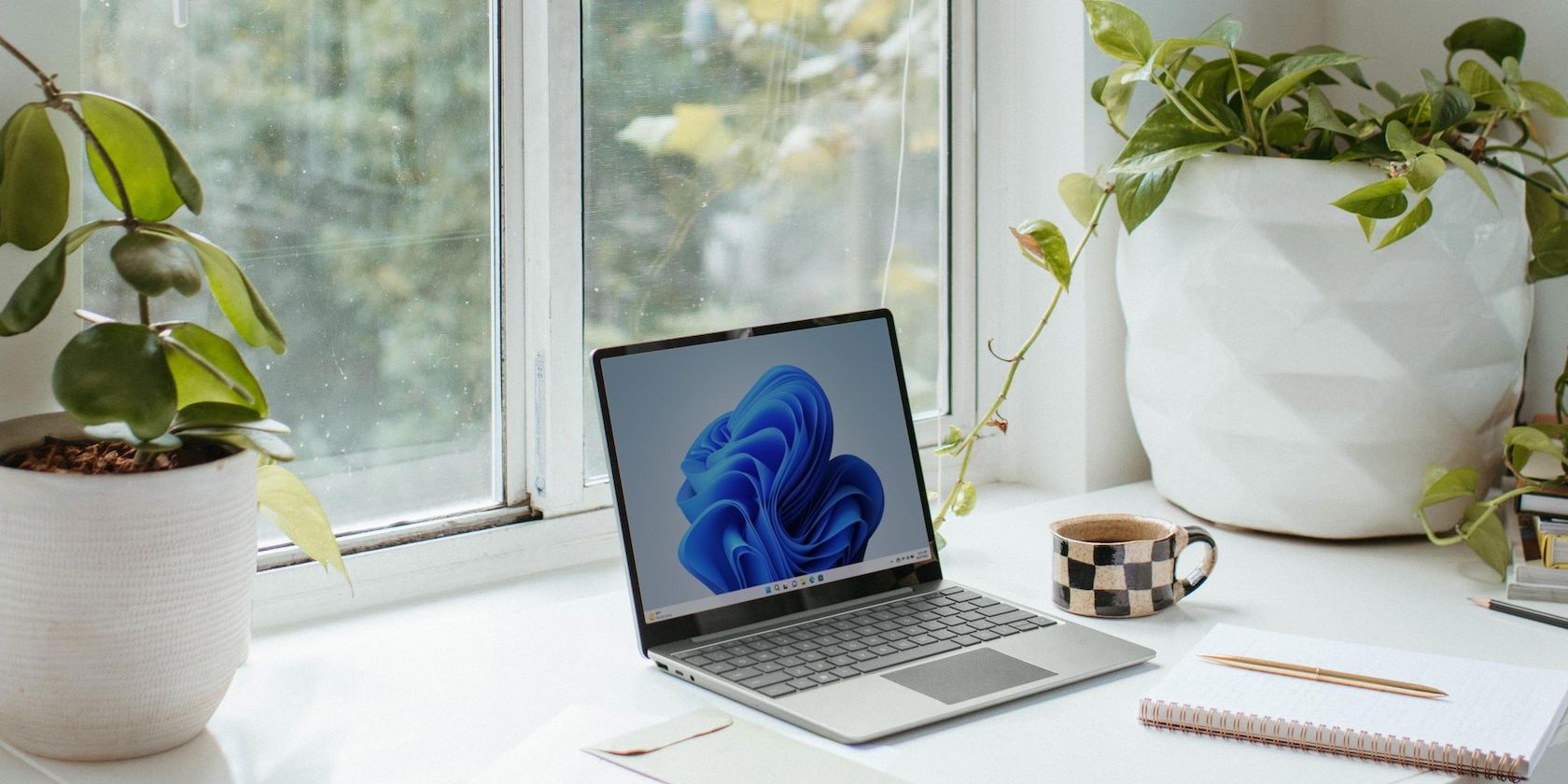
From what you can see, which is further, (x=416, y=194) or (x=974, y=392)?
(x=974, y=392)

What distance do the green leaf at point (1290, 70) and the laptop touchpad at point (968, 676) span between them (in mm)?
569

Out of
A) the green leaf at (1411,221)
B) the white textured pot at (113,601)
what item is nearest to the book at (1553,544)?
the green leaf at (1411,221)

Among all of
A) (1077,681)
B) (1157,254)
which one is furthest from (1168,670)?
(1157,254)

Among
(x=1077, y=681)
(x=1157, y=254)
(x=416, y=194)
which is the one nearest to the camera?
(x=1077, y=681)

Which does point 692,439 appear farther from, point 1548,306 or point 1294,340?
point 1548,306

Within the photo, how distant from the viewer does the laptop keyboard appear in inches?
35.6

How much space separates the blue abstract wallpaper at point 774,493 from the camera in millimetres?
988

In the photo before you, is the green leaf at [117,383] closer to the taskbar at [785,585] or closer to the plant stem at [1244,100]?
the taskbar at [785,585]

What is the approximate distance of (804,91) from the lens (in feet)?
4.51

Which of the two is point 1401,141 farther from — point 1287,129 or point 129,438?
point 129,438

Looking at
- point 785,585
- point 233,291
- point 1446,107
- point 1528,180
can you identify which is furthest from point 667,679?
point 1528,180

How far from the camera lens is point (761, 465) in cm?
101

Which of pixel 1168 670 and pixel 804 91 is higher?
pixel 804 91

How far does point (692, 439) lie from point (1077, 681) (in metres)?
0.31
